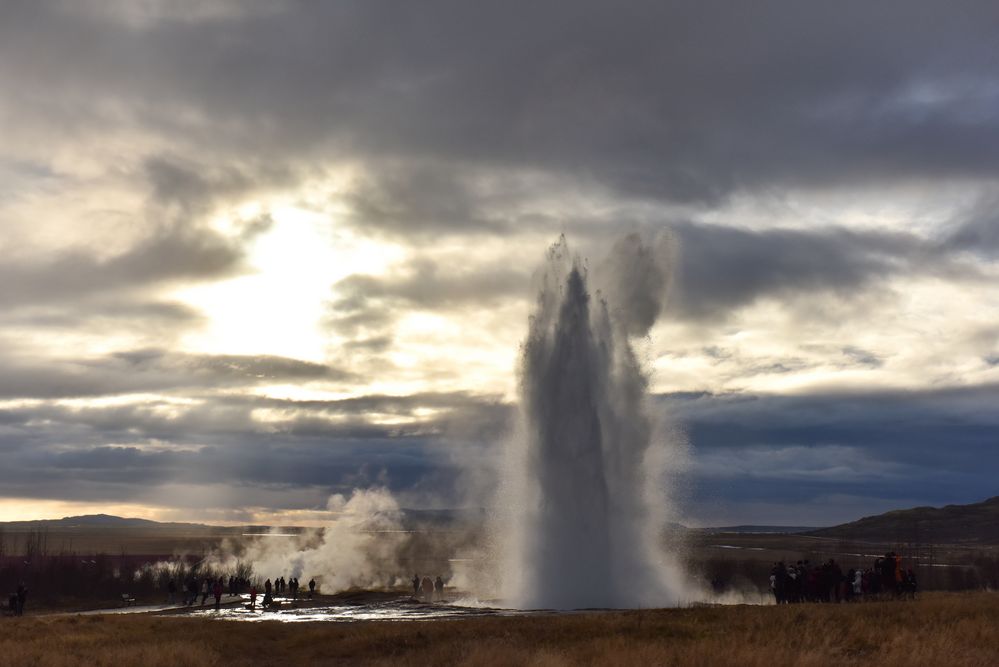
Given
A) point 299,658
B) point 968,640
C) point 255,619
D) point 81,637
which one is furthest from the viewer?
point 255,619

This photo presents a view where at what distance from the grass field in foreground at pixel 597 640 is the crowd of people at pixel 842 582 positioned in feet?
11.6

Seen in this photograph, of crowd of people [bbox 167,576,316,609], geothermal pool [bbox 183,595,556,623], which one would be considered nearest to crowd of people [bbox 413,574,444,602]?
geothermal pool [bbox 183,595,556,623]

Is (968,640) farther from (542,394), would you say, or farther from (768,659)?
(542,394)

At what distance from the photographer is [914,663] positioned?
2080cm

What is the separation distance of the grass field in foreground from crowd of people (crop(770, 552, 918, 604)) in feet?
11.6

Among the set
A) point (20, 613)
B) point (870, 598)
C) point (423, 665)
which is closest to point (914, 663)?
point (423, 665)

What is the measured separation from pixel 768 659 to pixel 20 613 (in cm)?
5536

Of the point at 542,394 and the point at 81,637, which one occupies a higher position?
the point at 542,394

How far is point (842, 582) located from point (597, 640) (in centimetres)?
1913

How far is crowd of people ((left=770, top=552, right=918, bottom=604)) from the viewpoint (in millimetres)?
37781

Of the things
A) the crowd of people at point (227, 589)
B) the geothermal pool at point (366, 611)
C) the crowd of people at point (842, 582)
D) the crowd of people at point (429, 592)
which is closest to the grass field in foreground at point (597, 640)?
the crowd of people at point (842, 582)

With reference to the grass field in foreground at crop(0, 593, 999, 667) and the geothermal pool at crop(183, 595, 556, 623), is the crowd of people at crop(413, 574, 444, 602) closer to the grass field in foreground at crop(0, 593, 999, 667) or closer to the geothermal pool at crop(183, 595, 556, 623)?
the geothermal pool at crop(183, 595, 556, 623)

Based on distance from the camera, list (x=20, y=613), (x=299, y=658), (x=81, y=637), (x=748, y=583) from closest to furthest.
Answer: (x=299, y=658)
(x=81, y=637)
(x=20, y=613)
(x=748, y=583)

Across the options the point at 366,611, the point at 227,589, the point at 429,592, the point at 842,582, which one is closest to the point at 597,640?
Result: the point at 842,582
